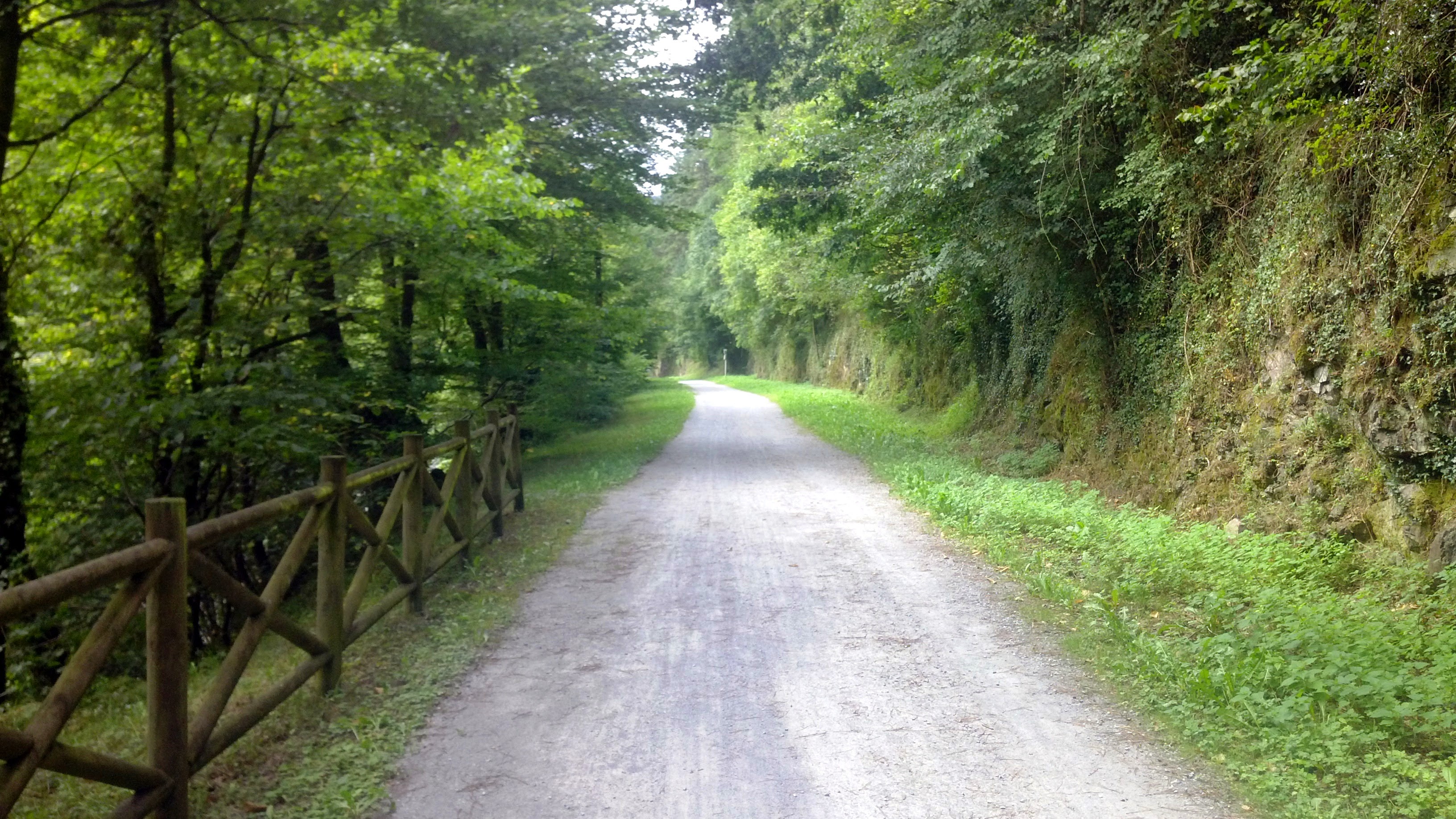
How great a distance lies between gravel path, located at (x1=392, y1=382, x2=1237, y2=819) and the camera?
3781 millimetres

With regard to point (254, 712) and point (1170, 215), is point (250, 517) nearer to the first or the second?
point (254, 712)

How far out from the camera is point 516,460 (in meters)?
10.6

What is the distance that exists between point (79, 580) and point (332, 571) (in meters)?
2.24

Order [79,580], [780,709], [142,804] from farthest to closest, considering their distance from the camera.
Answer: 1. [780,709]
2. [142,804]
3. [79,580]

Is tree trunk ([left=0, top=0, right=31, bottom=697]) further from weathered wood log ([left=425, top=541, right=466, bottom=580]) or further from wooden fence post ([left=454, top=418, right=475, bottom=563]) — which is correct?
wooden fence post ([left=454, top=418, right=475, bottom=563])

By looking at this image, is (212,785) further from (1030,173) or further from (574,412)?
(574,412)

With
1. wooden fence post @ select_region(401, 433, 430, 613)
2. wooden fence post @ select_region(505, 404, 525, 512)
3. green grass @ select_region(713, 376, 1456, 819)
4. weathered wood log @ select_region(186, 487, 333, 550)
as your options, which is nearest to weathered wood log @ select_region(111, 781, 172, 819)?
weathered wood log @ select_region(186, 487, 333, 550)

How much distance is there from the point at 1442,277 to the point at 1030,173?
6021 mm

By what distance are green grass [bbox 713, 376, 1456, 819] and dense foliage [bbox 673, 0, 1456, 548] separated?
0.65m

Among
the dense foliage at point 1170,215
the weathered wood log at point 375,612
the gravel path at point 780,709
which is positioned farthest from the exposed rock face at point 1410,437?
the weathered wood log at point 375,612

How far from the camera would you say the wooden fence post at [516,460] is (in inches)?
410

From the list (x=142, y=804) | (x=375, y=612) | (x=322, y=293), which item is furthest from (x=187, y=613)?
(x=322, y=293)

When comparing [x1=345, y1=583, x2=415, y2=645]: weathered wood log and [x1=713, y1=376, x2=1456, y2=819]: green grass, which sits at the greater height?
[x1=713, y1=376, x2=1456, y2=819]: green grass

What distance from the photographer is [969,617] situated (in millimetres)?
6277
